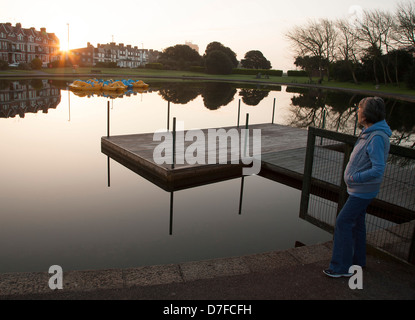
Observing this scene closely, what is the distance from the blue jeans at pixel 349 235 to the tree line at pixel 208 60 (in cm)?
7458

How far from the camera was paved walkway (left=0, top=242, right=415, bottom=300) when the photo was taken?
142 inches

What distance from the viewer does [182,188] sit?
8672mm

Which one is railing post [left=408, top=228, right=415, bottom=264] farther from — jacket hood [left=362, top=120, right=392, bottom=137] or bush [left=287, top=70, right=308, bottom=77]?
bush [left=287, top=70, right=308, bottom=77]

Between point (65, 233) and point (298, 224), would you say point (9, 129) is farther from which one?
point (298, 224)

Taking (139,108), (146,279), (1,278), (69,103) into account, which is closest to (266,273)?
(146,279)

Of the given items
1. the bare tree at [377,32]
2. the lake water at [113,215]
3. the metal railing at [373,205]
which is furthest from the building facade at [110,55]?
the metal railing at [373,205]

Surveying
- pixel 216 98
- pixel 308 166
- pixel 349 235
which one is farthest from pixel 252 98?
pixel 349 235

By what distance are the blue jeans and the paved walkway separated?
0.63 ft

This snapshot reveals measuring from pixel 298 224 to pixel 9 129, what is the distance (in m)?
13.0

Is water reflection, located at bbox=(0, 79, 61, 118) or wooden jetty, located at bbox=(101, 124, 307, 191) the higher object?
water reflection, located at bbox=(0, 79, 61, 118)

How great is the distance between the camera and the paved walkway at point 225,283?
3.62 m

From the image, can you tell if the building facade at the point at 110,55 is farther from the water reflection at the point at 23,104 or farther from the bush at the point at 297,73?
the water reflection at the point at 23,104

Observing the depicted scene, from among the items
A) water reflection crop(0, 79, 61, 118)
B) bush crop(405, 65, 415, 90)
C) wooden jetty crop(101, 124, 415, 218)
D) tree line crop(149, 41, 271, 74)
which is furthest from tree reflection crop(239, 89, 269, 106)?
tree line crop(149, 41, 271, 74)

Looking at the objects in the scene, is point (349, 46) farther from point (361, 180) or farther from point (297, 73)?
point (361, 180)
